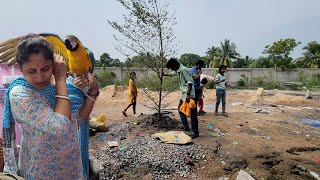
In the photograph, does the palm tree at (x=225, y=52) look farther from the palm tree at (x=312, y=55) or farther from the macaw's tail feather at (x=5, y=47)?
the macaw's tail feather at (x=5, y=47)

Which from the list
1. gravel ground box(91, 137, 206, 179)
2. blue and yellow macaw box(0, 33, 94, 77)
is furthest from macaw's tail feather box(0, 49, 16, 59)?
gravel ground box(91, 137, 206, 179)

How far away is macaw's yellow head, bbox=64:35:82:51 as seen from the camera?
169 centimetres

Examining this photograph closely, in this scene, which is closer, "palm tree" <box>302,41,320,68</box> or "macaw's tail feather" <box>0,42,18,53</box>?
"macaw's tail feather" <box>0,42,18,53</box>

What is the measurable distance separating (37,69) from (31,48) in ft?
0.33

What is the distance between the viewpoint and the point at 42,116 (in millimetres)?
1426

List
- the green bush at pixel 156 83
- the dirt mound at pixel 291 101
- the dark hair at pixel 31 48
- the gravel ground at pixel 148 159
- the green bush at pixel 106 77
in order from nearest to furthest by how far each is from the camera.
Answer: the dark hair at pixel 31 48 < the gravel ground at pixel 148 159 < the green bush at pixel 156 83 < the dirt mound at pixel 291 101 < the green bush at pixel 106 77

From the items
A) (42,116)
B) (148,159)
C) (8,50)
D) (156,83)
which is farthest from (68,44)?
(156,83)

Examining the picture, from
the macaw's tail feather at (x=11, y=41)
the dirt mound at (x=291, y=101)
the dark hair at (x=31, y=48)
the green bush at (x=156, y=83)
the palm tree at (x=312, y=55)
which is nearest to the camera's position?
the dark hair at (x=31, y=48)

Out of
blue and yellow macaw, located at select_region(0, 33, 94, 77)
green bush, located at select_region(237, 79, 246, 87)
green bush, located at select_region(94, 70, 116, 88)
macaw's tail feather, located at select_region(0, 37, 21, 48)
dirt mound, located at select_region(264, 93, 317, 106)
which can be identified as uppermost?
macaw's tail feather, located at select_region(0, 37, 21, 48)

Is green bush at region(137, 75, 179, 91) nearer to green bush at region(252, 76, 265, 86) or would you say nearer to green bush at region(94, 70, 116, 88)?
green bush at region(94, 70, 116, 88)

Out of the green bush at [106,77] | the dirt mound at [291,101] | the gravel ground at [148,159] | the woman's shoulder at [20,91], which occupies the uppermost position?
the woman's shoulder at [20,91]

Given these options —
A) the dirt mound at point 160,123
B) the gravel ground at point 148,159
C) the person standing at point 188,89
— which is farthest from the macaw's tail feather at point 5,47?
the dirt mound at point 160,123

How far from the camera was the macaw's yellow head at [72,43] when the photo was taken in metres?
1.69

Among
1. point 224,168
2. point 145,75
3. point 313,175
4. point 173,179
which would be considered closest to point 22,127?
point 173,179
